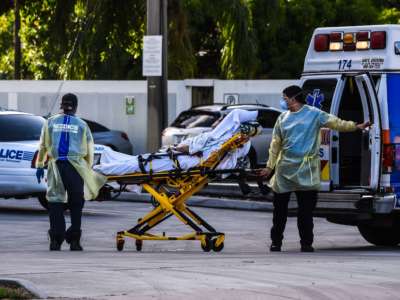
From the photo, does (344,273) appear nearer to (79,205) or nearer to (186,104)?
(79,205)

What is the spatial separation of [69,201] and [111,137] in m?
18.1

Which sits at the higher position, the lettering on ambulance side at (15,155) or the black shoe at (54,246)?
the lettering on ambulance side at (15,155)

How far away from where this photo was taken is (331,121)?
1325cm

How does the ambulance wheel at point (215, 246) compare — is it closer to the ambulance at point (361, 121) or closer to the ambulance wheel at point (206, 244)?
the ambulance wheel at point (206, 244)

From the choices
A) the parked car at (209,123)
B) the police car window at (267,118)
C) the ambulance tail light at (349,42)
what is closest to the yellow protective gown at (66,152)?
the ambulance tail light at (349,42)

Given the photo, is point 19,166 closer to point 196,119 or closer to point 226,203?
point 226,203

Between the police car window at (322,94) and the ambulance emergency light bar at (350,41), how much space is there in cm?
38

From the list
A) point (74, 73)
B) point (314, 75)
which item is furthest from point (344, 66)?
point (74, 73)

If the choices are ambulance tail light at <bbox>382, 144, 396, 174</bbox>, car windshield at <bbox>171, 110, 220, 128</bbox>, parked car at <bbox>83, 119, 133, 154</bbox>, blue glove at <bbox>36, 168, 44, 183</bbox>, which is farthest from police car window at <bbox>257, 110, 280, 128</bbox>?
ambulance tail light at <bbox>382, 144, 396, 174</bbox>

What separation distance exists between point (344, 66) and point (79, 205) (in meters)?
3.31

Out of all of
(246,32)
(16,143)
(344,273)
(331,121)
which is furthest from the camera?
(246,32)

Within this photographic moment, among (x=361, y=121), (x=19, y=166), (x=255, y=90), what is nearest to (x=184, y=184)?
(x=361, y=121)

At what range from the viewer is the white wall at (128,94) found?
32.8 metres

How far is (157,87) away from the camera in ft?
81.2
